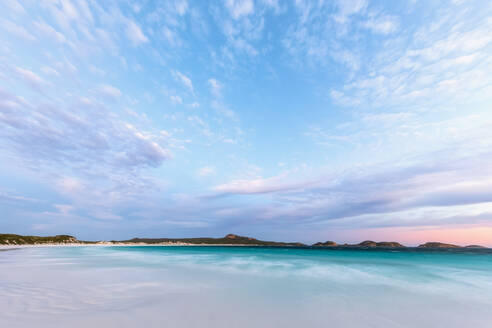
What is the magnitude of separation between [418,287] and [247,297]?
1086 centimetres

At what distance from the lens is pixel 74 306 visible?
7098mm

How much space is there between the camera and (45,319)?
582 cm

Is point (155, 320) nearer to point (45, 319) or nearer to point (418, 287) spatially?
point (45, 319)

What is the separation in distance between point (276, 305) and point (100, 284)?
339 inches

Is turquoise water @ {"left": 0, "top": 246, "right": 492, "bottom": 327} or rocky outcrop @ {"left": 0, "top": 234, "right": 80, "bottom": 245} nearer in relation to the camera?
turquoise water @ {"left": 0, "top": 246, "right": 492, "bottom": 327}

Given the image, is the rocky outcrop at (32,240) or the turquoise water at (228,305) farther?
the rocky outcrop at (32,240)

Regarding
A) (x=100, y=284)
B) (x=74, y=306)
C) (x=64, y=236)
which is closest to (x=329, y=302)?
(x=74, y=306)

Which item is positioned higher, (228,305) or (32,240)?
(228,305)

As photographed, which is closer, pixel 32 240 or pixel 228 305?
pixel 228 305

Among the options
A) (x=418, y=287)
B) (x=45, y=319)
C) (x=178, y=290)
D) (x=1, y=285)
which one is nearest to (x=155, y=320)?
(x=45, y=319)

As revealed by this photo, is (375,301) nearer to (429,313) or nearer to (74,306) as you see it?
(429,313)

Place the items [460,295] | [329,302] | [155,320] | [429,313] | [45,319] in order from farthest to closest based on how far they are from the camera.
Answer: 1. [460,295]
2. [329,302]
3. [429,313]
4. [155,320]
5. [45,319]

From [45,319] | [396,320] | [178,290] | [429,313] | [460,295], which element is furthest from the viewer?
[460,295]

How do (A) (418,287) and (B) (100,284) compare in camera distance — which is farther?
(A) (418,287)
